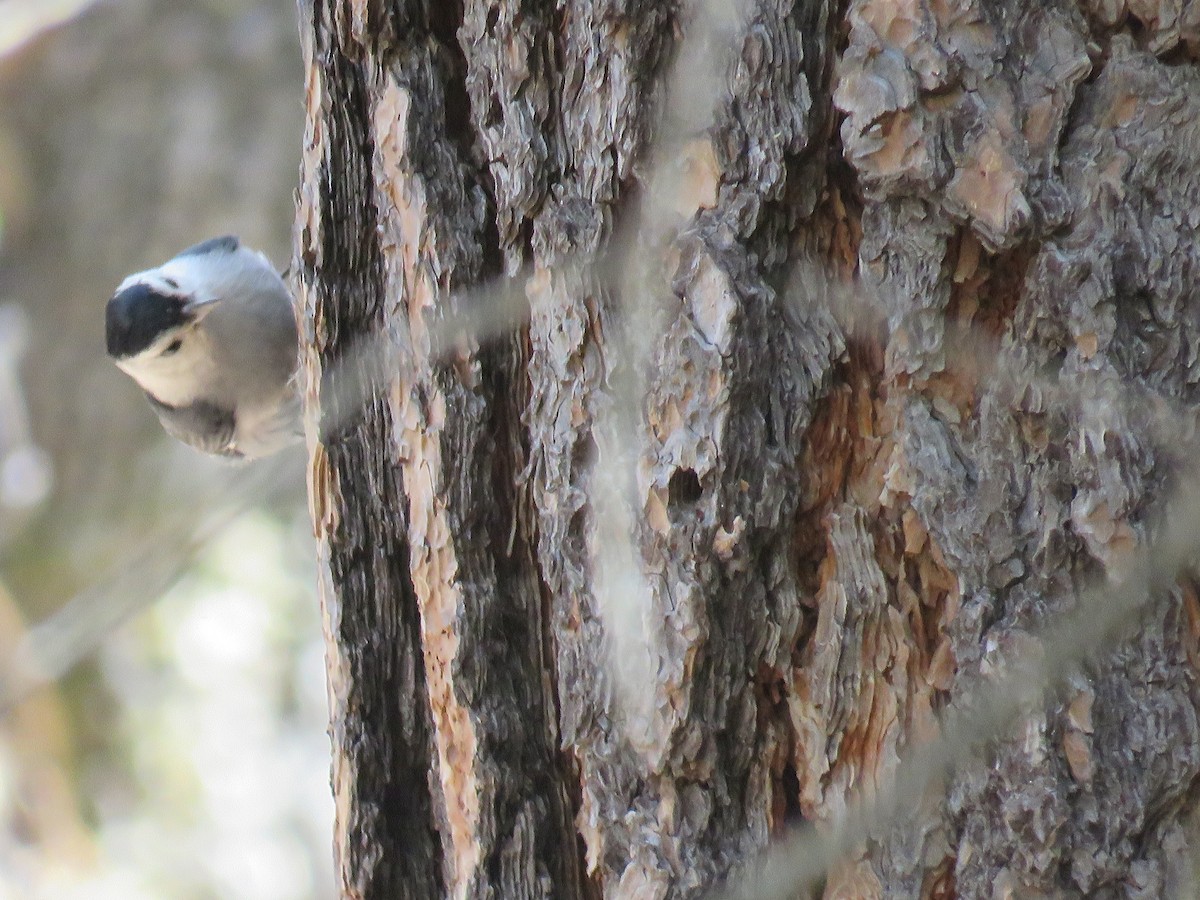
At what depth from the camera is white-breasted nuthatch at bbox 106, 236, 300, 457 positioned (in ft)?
7.03

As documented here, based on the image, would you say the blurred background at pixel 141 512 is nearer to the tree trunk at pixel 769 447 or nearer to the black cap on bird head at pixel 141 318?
the black cap on bird head at pixel 141 318

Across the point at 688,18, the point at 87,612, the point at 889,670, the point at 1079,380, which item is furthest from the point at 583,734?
the point at 87,612

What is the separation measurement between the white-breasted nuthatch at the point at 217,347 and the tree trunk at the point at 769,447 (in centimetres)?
120

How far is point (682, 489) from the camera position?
0.87 metres

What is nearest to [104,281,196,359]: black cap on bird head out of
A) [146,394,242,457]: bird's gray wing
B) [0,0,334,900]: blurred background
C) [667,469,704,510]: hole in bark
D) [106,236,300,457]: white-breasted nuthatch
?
[106,236,300,457]: white-breasted nuthatch

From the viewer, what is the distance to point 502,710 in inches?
37.4

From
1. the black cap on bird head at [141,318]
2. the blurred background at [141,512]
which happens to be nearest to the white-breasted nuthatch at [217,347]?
the black cap on bird head at [141,318]

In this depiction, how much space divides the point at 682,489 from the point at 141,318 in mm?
1544

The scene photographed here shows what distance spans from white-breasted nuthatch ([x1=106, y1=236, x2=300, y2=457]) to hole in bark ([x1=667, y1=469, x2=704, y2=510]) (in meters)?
1.36

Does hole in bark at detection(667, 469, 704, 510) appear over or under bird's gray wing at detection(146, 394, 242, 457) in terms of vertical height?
over

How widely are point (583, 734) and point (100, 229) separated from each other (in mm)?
3013

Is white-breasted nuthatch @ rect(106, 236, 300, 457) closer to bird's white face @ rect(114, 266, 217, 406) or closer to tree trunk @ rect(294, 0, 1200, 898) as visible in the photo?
bird's white face @ rect(114, 266, 217, 406)

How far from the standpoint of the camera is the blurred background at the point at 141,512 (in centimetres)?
334

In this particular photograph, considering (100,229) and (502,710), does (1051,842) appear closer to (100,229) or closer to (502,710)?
(502,710)
